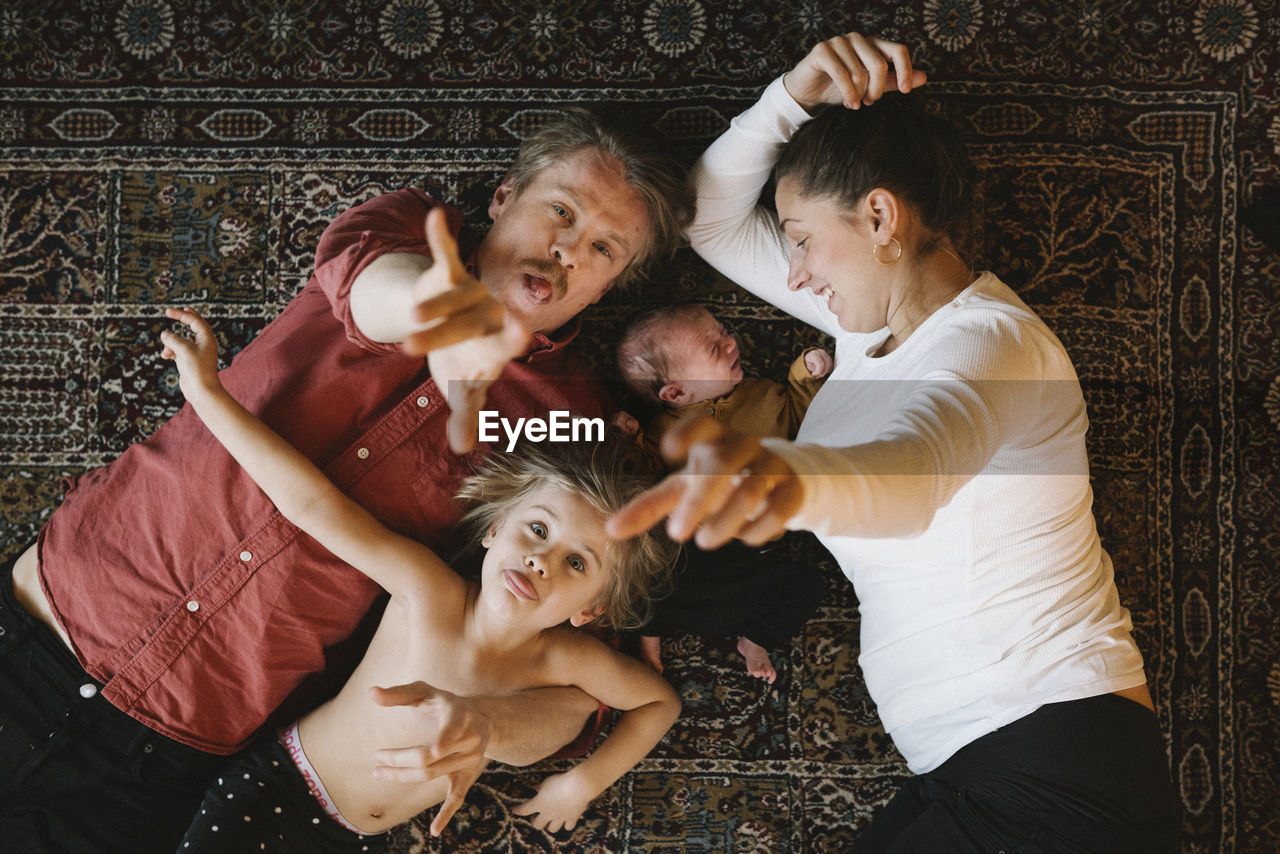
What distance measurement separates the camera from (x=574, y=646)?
1430 mm

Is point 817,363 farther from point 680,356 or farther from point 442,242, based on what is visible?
point 442,242

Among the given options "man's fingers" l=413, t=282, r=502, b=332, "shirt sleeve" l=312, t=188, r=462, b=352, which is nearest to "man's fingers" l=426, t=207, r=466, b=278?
"man's fingers" l=413, t=282, r=502, b=332

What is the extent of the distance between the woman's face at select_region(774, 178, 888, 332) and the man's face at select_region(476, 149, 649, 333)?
0.87ft

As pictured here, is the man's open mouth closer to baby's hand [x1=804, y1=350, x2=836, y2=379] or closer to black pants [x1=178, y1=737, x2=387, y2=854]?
baby's hand [x1=804, y1=350, x2=836, y2=379]

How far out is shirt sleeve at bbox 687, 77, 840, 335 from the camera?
4.44 ft

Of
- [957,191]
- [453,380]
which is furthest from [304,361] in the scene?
[957,191]

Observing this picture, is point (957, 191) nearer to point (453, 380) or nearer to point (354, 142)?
point (453, 380)

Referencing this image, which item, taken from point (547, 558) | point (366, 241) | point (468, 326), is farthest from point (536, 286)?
point (468, 326)

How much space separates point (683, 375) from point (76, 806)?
122 cm

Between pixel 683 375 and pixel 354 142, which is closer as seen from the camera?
pixel 683 375

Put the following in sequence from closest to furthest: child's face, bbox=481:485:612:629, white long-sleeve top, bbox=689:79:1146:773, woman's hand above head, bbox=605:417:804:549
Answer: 1. woman's hand above head, bbox=605:417:804:549
2. white long-sleeve top, bbox=689:79:1146:773
3. child's face, bbox=481:485:612:629

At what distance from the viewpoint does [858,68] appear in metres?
1.25

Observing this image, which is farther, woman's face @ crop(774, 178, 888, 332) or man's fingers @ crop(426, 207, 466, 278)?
woman's face @ crop(774, 178, 888, 332)

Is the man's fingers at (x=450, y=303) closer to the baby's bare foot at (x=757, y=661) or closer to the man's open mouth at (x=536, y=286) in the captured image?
the man's open mouth at (x=536, y=286)
